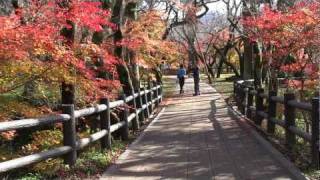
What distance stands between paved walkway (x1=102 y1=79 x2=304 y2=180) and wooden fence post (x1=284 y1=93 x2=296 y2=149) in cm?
51

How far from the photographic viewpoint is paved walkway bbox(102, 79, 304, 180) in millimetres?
7891

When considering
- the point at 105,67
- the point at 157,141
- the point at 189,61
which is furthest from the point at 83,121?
the point at 189,61

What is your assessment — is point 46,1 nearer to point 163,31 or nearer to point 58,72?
point 58,72

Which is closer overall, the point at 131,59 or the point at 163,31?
the point at 131,59

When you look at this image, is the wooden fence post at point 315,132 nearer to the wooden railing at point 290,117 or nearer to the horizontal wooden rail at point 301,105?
the wooden railing at point 290,117

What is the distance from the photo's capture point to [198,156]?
958cm

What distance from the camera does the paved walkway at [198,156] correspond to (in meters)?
7.89

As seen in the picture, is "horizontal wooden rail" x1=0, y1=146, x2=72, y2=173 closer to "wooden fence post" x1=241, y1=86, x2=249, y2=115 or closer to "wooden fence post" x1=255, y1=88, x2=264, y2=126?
"wooden fence post" x1=255, y1=88, x2=264, y2=126

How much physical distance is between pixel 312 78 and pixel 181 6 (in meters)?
22.2

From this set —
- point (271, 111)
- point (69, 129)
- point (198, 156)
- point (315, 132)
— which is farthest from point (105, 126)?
point (315, 132)

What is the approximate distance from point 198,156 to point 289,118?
187cm

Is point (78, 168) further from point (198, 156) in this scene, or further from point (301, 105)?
point (301, 105)

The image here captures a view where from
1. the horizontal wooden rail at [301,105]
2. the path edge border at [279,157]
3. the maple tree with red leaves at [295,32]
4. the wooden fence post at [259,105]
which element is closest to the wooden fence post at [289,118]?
the horizontal wooden rail at [301,105]

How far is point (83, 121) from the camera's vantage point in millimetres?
14289
